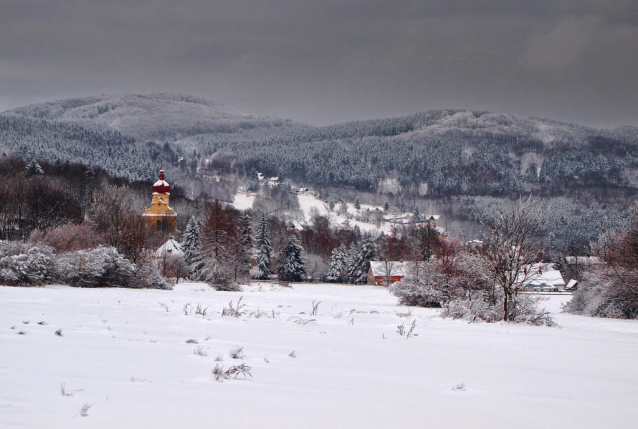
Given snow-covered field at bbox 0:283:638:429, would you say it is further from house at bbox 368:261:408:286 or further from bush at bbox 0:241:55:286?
house at bbox 368:261:408:286

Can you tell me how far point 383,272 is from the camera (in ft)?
231

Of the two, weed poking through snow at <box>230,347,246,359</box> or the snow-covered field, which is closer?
the snow-covered field

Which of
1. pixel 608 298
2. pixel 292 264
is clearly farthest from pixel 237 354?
pixel 292 264

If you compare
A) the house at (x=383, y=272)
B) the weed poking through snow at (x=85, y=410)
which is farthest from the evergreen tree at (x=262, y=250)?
the weed poking through snow at (x=85, y=410)

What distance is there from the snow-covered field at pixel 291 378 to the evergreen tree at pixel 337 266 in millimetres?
69940

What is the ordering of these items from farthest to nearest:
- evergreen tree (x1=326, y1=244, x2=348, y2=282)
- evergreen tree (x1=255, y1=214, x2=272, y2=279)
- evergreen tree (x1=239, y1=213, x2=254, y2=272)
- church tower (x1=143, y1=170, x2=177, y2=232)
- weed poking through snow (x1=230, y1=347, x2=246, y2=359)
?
church tower (x1=143, y1=170, x2=177, y2=232)
evergreen tree (x1=326, y1=244, x2=348, y2=282)
evergreen tree (x1=255, y1=214, x2=272, y2=279)
evergreen tree (x1=239, y1=213, x2=254, y2=272)
weed poking through snow (x1=230, y1=347, x2=246, y2=359)

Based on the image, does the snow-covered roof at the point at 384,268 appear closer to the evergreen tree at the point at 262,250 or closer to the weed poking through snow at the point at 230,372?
the evergreen tree at the point at 262,250

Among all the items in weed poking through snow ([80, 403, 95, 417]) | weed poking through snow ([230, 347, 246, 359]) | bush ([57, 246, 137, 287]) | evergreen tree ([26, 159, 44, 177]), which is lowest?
bush ([57, 246, 137, 287])

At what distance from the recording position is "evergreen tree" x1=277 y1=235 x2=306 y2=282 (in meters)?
71.9

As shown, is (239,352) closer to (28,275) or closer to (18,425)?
(18,425)

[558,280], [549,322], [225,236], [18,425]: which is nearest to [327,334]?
[18,425]

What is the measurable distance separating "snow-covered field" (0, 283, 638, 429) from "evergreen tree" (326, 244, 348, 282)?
6994 centimetres

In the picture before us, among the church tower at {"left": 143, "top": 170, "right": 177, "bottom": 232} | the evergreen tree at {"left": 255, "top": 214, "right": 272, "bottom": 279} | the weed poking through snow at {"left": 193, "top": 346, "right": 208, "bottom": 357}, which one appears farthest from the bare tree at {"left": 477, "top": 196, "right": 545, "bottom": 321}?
the church tower at {"left": 143, "top": 170, "right": 177, "bottom": 232}

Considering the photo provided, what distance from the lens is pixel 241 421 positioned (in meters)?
4.28
